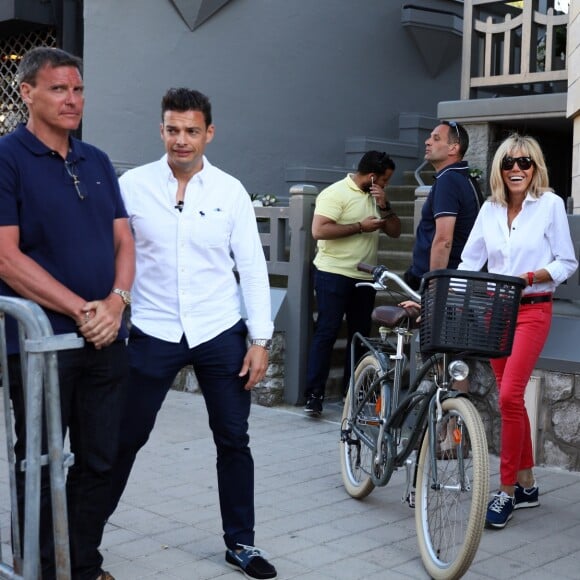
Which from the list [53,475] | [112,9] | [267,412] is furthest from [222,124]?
[53,475]

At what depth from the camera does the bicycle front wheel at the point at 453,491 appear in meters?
4.12

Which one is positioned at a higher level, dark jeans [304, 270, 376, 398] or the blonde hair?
the blonde hair

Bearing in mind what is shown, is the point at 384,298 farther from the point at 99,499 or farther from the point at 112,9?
the point at 99,499

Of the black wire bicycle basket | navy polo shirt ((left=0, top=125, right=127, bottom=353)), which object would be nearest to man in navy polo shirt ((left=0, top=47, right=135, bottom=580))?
navy polo shirt ((left=0, top=125, right=127, bottom=353))

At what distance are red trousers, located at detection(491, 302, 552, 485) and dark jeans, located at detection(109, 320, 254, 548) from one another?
1.39 meters

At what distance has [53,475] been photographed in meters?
3.33

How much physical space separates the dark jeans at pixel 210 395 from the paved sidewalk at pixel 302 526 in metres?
0.44

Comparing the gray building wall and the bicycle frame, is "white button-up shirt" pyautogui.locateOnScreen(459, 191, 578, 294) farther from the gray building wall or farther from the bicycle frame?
the gray building wall

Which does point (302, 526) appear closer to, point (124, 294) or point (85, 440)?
point (85, 440)

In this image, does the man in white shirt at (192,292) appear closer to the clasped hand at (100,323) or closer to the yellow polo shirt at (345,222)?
the clasped hand at (100,323)

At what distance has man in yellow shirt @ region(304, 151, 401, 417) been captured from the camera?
746cm

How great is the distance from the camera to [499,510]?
5023mm

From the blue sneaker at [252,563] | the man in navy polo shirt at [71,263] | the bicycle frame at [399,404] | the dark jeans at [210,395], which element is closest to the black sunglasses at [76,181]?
the man in navy polo shirt at [71,263]

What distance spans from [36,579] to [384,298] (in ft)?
19.3
